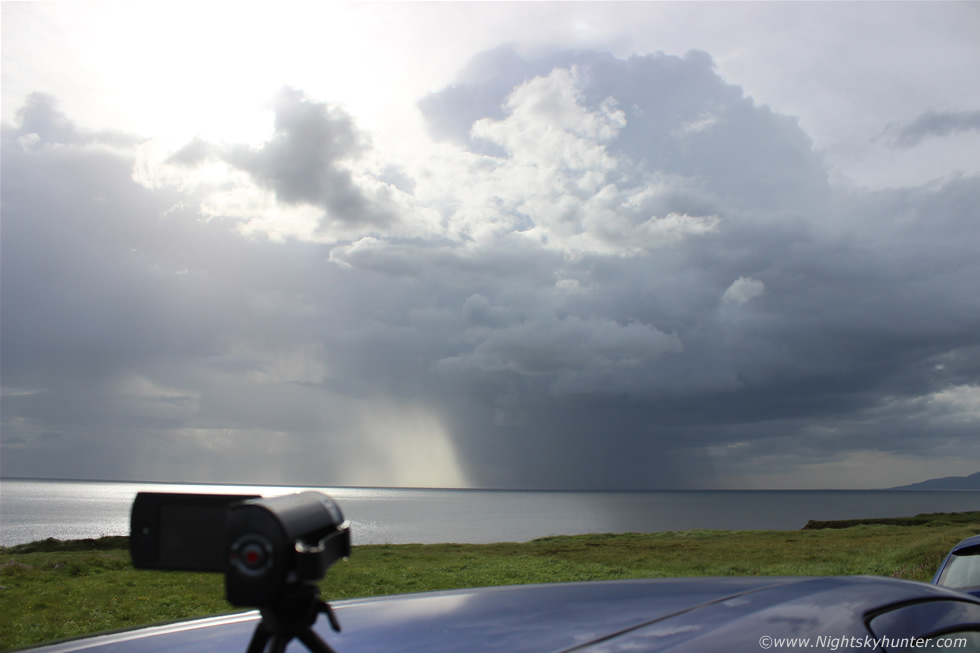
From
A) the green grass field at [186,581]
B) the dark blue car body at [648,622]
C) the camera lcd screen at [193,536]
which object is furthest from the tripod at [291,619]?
the green grass field at [186,581]

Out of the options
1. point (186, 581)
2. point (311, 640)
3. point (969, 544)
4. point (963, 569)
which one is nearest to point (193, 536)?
point (311, 640)

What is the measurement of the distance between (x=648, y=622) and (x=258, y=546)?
139cm

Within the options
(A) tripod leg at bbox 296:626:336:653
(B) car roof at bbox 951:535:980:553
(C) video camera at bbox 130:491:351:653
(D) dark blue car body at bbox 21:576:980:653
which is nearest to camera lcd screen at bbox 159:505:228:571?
(C) video camera at bbox 130:491:351:653

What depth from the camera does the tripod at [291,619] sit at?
121cm

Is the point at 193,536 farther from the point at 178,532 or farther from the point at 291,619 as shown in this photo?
the point at 291,619

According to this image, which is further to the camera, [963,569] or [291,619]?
[963,569]

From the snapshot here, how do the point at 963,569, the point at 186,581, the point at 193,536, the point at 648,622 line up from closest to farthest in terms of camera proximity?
the point at 193,536
the point at 648,622
the point at 963,569
the point at 186,581

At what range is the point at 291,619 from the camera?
1.24 meters

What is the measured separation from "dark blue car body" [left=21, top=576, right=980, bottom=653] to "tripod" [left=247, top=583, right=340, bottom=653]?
2.90 ft

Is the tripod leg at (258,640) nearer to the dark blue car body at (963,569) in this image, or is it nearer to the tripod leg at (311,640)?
Answer: the tripod leg at (311,640)

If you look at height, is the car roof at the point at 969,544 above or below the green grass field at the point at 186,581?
above

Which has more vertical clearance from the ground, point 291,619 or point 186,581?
point 291,619

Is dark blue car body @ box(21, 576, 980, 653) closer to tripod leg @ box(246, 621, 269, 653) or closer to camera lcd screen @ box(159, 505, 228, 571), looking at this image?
tripod leg @ box(246, 621, 269, 653)

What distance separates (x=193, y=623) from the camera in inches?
114
